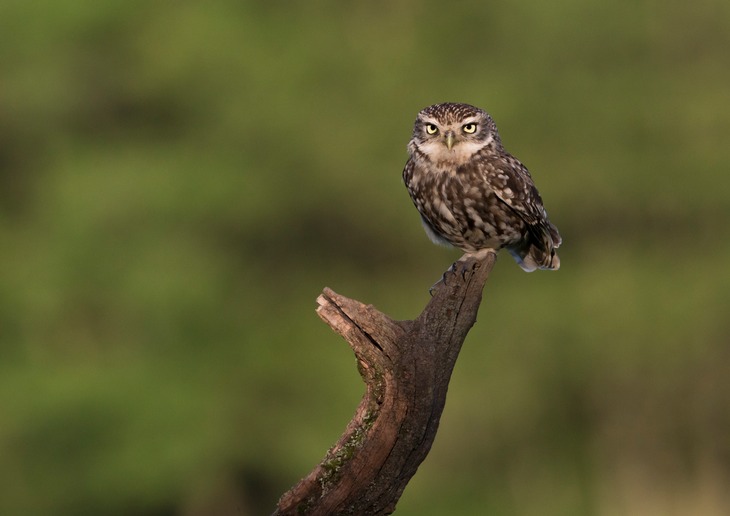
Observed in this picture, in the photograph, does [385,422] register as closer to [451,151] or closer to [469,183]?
[469,183]

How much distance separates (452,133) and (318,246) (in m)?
9.57

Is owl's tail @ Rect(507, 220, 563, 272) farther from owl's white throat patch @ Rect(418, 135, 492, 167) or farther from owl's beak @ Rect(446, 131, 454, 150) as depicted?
owl's beak @ Rect(446, 131, 454, 150)

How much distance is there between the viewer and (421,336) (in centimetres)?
516

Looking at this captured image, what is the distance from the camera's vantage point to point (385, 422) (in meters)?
5.12

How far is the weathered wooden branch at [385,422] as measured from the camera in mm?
5066

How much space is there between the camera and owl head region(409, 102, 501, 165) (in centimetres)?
655

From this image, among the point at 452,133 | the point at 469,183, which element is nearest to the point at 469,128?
the point at 452,133

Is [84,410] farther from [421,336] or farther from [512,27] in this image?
[421,336]

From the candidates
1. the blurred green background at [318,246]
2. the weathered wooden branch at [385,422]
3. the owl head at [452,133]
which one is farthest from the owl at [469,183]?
the blurred green background at [318,246]

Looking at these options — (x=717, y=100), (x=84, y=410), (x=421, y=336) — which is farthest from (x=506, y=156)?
(x=717, y=100)

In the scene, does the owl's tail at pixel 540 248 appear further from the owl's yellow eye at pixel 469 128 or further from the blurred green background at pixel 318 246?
the blurred green background at pixel 318 246

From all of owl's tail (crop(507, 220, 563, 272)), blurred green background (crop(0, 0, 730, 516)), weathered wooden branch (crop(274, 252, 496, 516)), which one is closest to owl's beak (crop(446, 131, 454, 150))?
owl's tail (crop(507, 220, 563, 272))

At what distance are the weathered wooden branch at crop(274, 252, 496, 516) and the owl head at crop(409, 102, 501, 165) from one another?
4.98 feet

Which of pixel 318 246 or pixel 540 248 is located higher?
pixel 318 246
